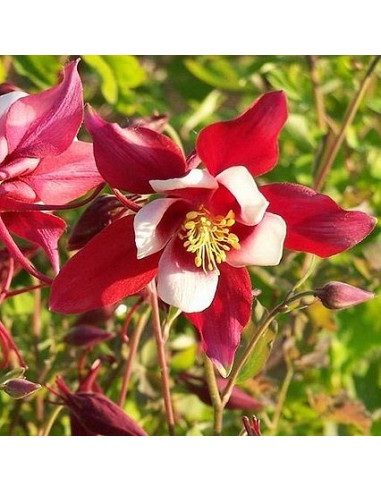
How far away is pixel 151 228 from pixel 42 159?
9 cm

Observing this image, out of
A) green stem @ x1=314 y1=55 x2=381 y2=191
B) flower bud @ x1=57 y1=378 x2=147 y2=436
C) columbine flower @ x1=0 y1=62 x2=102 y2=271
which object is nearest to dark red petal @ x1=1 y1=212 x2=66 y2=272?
columbine flower @ x1=0 y1=62 x2=102 y2=271

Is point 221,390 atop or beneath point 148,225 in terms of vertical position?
beneath

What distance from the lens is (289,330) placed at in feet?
3.11

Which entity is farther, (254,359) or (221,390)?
(221,390)

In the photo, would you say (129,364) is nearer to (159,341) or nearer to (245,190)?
(159,341)

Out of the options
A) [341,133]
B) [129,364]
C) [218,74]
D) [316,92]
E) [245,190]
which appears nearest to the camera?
[245,190]

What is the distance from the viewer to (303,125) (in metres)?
1.05

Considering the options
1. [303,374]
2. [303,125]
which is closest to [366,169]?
[303,125]

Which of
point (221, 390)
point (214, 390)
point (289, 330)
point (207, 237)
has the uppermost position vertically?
point (207, 237)

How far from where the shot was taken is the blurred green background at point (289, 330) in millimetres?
895

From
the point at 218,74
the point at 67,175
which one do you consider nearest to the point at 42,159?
the point at 67,175

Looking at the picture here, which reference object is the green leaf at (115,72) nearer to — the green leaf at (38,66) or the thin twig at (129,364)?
the green leaf at (38,66)

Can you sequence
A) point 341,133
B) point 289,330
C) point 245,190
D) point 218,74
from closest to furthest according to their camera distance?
point 245,190 < point 341,133 < point 289,330 < point 218,74
